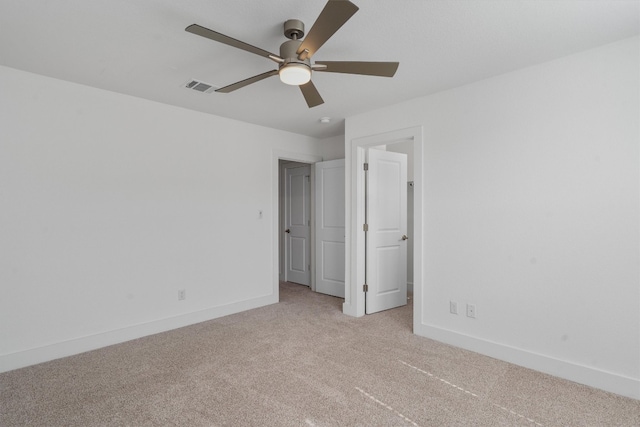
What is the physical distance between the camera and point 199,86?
3.12 m

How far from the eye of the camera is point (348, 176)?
4156 millimetres

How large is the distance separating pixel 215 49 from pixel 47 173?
6.16 ft

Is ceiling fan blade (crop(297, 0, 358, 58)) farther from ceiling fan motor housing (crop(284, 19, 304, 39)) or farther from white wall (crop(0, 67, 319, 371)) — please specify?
white wall (crop(0, 67, 319, 371))

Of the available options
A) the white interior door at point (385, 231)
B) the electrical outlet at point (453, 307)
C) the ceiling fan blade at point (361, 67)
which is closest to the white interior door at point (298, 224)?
the white interior door at point (385, 231)

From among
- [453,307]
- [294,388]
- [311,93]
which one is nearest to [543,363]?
[453,307]

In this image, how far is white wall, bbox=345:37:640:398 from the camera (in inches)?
92.8

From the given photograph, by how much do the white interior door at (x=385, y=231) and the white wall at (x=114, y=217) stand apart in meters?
1.49

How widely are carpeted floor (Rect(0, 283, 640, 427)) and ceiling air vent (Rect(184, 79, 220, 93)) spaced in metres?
2.42

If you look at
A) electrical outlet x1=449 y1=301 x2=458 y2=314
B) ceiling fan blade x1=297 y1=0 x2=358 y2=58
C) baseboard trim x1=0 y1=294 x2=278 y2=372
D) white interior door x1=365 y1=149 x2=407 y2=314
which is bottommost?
baseboard trim x1=0 y1=294 x2=278 y2=372

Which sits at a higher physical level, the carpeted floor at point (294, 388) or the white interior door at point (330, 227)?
the white interior door at point (330, 227)

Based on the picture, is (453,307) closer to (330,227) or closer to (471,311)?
(471,311)

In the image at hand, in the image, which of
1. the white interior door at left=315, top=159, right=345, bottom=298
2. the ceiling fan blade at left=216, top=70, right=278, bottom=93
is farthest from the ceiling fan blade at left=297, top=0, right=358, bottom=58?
the white interior door at left=315, top=159, right=345, bottom=298

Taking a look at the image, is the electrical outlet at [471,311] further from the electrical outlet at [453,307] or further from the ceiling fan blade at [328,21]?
the ceiling fan blade at [328,21]

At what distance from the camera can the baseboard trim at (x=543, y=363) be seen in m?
2.34
